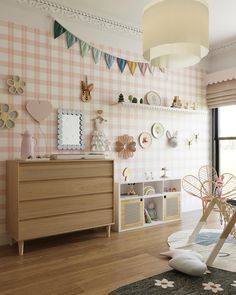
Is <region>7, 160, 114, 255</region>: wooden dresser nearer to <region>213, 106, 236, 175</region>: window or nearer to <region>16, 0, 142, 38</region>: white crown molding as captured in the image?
<region>16, 0, 142, 38</region>: white crown molding

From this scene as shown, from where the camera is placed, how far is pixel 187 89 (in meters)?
5.18

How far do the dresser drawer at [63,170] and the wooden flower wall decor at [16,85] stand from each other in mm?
961

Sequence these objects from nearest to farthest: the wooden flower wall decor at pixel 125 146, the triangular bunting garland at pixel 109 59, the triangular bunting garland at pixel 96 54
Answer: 1. the triangular bunting garland at pixel 96 54
2. the triangular bunting garland at pixel 109 59
3. the wooden flower wall decor at pixel 125 146

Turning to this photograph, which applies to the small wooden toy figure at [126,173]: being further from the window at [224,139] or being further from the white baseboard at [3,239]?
the window at [224,139]

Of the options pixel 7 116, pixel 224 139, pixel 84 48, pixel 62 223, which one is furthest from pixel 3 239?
pixel 224 139

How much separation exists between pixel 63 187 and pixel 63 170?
19 cm

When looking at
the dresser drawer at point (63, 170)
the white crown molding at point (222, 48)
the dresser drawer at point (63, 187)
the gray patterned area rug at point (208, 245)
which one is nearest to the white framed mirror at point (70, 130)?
the dresser drawer at point (63, 170)

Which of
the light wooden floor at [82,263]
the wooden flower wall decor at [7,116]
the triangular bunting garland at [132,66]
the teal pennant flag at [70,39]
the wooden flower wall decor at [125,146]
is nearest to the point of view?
the light wooden floor at [82,263]

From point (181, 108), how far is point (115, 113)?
4.12 feet

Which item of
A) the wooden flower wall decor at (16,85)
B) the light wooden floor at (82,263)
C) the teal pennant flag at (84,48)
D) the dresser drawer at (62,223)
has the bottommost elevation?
the light wooden floor at (82,263)

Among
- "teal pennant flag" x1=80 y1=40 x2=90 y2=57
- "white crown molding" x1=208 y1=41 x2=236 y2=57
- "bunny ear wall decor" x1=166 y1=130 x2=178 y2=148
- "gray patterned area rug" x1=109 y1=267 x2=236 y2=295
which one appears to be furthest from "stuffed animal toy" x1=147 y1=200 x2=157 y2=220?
"white crown molding" x1=208 y1=41 x2=236 y2=57

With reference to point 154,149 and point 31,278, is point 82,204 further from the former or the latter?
point 154,149

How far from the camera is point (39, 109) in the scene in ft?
11.9

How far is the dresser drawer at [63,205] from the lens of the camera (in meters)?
3.09
